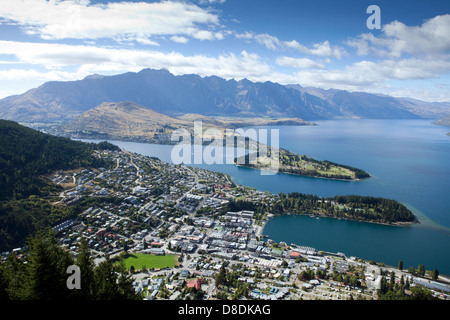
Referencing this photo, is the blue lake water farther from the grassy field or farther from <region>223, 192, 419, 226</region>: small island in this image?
the grassy field

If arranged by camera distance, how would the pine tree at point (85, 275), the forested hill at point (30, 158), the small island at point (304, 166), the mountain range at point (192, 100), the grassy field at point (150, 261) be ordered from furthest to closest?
the mountain range at point (192, 100)
the small island at point (304, 166)
the forested hill at point (30, 158)
the grassy field at point (150, 261)
the pine tree at point (85, 275)

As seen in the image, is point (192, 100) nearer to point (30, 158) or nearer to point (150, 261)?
point (30, 158)

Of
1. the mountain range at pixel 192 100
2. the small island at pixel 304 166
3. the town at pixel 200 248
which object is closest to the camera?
the town at pixel 200 248

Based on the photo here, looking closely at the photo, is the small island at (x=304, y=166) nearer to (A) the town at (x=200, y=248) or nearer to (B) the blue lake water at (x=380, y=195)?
(B) the blue lake water at (x=380, y=195)

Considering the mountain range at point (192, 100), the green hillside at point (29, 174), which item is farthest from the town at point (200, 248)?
the mountain range at point (192, 100)

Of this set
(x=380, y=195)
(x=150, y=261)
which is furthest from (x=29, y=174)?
(x=380, y=195)

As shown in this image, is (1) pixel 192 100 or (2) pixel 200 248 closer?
(2) pixel 200 248
